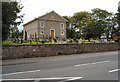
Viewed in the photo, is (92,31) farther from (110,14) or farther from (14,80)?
(14,80)

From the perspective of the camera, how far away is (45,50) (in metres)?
26.5

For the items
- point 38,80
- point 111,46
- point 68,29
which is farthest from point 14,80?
point 68,29

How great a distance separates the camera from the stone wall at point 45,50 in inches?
923

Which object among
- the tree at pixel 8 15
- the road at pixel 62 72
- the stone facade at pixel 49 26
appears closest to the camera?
the road at pixel 62 72

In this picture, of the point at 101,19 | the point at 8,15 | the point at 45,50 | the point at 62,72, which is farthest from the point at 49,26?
the point at 62,72

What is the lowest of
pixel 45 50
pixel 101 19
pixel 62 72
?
pixel 62 72

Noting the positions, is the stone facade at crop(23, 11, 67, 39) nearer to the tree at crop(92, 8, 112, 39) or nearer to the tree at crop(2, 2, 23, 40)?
the tree at crop(92, 8, 112, 39)

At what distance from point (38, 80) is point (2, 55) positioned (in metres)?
13.6

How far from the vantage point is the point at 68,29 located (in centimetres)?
10006

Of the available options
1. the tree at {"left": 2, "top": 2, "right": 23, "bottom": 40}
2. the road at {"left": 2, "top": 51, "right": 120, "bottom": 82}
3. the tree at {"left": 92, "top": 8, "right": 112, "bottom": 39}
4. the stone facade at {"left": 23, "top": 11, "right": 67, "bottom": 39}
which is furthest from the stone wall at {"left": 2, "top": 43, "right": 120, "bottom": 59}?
the tree at {"left": 92, "top": 8, "right": 112, "bottom": 39}

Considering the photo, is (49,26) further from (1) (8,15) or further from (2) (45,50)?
(1) (8,15)

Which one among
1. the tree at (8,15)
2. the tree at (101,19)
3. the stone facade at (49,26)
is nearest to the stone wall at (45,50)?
the tree at (8,15)

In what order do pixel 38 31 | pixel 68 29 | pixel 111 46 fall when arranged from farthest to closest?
pixel 68 29, pixel 38 31, pixel 111 46

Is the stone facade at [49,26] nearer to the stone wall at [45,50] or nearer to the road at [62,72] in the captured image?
the stone wall at [45,50]
